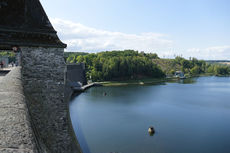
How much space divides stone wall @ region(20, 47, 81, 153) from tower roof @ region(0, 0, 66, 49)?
0.34 meters

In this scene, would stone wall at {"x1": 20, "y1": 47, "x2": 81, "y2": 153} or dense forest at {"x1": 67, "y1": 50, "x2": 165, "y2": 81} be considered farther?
dense forest at {"x1": 67, "y1": 50, "x2": 165, "y2": 81}

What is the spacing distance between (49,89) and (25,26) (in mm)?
2782

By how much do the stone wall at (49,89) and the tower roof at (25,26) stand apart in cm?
34

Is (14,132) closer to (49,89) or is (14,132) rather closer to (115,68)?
(49,89)

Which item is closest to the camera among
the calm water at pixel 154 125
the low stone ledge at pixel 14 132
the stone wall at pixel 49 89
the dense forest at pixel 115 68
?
the low stone ledge at pixel 14 132

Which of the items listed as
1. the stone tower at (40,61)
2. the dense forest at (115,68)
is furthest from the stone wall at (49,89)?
the dense forest at (115,68)

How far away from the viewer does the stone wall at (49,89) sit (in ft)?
24.3

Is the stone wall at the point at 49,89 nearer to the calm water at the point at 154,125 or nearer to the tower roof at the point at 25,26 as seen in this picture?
the tower roof at the point at 25,26

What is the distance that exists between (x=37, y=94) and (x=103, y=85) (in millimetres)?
49721

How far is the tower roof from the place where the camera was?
7457 millimetres

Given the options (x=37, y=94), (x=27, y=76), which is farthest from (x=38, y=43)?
(x=37, y=94)

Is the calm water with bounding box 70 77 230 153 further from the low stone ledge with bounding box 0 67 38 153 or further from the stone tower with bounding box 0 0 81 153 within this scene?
the low stone ledge with bounding box 0 67 38 153

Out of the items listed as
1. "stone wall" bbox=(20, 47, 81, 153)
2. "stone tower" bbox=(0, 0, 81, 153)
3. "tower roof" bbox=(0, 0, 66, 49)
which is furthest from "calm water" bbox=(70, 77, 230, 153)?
"tower roof" bbox=(0, 0, 66, 49)

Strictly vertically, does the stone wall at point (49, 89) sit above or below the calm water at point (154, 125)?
above
